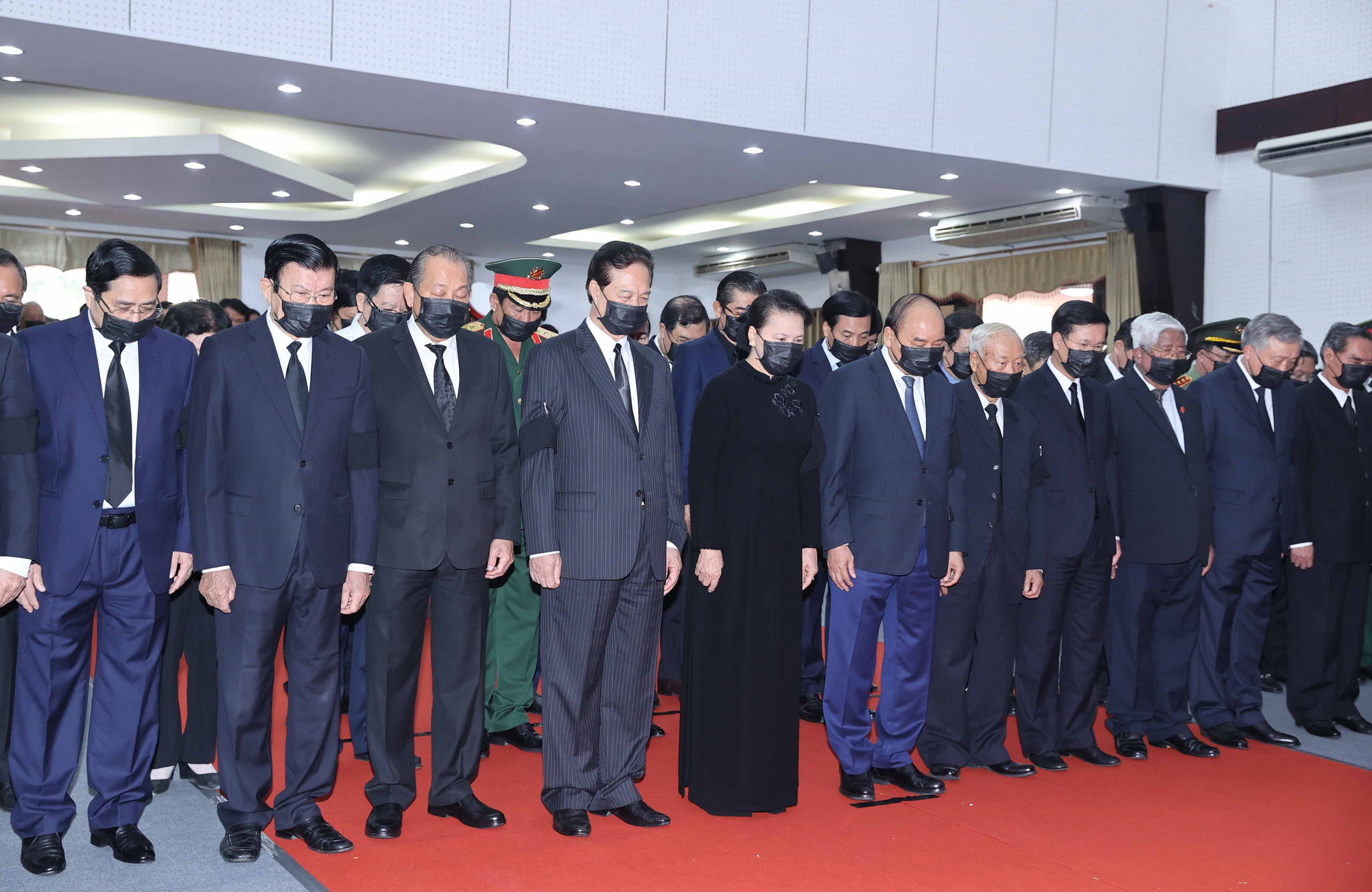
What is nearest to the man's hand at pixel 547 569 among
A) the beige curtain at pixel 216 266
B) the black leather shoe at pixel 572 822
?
the black leather shoe at pixel 572 822

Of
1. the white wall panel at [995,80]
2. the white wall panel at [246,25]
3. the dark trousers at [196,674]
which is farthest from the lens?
the white wall panel at [995,80]

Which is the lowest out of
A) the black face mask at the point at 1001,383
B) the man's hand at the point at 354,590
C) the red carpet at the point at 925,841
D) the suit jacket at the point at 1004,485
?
the red carpet at the point at 925,841

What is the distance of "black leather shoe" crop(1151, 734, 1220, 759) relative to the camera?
469 cm

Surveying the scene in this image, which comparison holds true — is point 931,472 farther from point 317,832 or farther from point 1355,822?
point 317,832

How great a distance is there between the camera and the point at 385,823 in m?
3.41

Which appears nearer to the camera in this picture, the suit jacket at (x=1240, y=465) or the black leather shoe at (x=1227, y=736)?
the black leather shoe at (x=1227, y=736)

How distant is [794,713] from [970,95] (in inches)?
237

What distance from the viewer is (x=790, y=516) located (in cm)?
377

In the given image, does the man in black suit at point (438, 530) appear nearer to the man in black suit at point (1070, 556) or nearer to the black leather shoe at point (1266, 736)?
the man in black suit at point (1070, 556)

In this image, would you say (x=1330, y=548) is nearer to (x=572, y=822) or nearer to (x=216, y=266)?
(x=572, y=822)

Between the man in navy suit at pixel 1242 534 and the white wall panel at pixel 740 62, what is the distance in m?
3.67

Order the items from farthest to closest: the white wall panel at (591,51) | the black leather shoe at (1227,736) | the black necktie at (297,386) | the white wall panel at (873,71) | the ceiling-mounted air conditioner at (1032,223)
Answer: the ceiling-mounted air conditioner at (1032,223) < the white wall panel at (873,71) < the white wall panel at (591,51) < the black leather shoe at (1227,736) < the black necktie at (297,386)

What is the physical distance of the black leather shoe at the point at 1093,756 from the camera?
447cm

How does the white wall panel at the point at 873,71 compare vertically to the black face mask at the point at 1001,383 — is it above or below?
above
